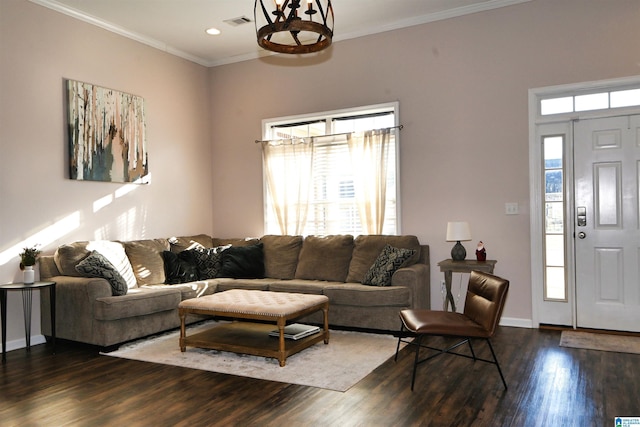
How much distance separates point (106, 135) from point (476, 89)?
A: 12.6 ft

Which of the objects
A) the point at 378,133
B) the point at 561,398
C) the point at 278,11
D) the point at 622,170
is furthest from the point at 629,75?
the point at 278,11

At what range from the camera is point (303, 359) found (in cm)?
396

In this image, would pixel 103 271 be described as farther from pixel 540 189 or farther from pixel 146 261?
pixel 540 189

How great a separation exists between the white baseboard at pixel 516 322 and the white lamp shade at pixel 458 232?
964 millimetres

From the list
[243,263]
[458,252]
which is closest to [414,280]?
[458,252]

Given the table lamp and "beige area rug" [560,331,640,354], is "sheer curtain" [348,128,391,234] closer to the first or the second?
the table lamp

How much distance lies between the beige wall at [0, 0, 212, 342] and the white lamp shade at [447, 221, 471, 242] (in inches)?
130

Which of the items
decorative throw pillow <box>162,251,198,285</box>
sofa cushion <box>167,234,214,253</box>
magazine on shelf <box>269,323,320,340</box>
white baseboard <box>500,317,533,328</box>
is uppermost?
sofa cushion <box>167,234,214,253</box>

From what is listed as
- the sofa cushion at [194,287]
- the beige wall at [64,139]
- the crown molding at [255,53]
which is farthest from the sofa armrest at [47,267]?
the crown molding at [255,53]

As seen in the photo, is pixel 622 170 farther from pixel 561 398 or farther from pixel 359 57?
pixel 359 57

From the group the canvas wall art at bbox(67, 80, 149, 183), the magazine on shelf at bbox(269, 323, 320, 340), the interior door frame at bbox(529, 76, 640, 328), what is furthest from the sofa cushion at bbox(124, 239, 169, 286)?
the interior door frame at bbox(529, 76, 640, 328)

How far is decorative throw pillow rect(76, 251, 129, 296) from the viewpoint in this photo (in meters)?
4.40

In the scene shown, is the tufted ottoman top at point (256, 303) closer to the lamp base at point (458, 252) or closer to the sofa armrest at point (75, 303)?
the sofa armrest at point (75, 303)

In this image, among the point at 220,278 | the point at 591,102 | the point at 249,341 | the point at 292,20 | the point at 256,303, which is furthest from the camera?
the point at 220,278
